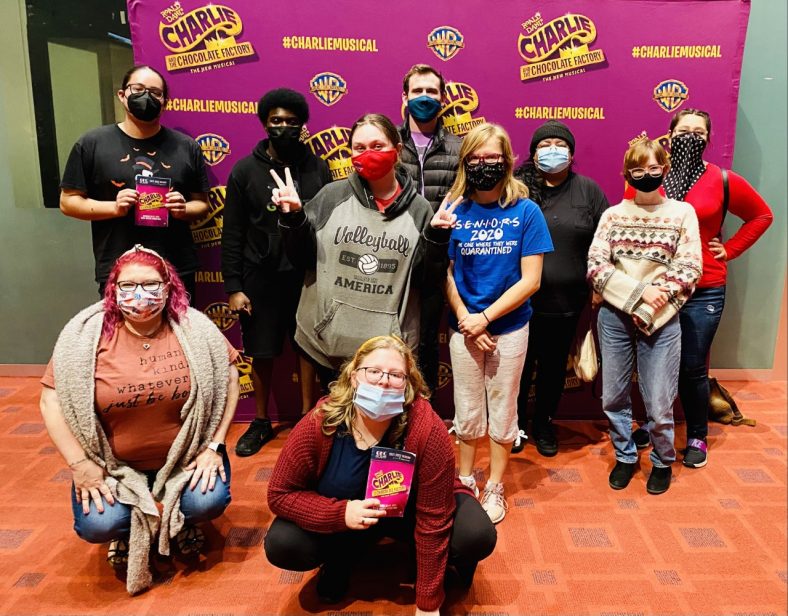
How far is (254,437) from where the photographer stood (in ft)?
10.6

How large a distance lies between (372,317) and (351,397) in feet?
1.41

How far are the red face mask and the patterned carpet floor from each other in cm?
151

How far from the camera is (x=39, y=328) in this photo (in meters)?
4.10

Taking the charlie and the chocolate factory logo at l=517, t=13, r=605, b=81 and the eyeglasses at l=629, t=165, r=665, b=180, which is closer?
the eyeglasses at l=629, t=165, r=665, b=180

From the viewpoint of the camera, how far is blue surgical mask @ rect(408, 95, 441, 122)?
2799 millimetres

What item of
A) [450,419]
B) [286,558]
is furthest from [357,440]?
[450,419]

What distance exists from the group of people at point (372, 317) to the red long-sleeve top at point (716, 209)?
1 centimetres

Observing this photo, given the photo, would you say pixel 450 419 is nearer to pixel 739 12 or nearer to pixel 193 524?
pixel 193 524

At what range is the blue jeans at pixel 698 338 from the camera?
294cm

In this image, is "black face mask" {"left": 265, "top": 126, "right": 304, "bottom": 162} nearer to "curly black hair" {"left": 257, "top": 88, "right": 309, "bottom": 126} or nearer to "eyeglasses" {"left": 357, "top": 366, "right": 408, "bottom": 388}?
"curly black hair" {"left": 257, "top": 88, "right": 309, "bottom": 126}

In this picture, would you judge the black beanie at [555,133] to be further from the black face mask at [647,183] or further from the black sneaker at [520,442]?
the black sneaker at [520,442]

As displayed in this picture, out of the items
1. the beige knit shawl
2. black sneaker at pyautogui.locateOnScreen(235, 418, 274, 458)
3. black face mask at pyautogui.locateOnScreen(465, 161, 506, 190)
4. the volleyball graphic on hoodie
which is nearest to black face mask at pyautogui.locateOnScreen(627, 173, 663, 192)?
black face mask at pyautogui.locateOnScreen(465, 161, 506, 190)

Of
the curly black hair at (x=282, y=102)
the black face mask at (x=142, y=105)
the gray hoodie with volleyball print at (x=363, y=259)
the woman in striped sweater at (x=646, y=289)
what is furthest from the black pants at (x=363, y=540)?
the black face mask at (x=142, y=105)

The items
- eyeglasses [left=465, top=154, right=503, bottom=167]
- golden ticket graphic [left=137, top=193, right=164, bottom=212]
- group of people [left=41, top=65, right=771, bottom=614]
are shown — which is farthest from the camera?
golden ticket graphic [left=137, top=193, right=164, bottom=212]
